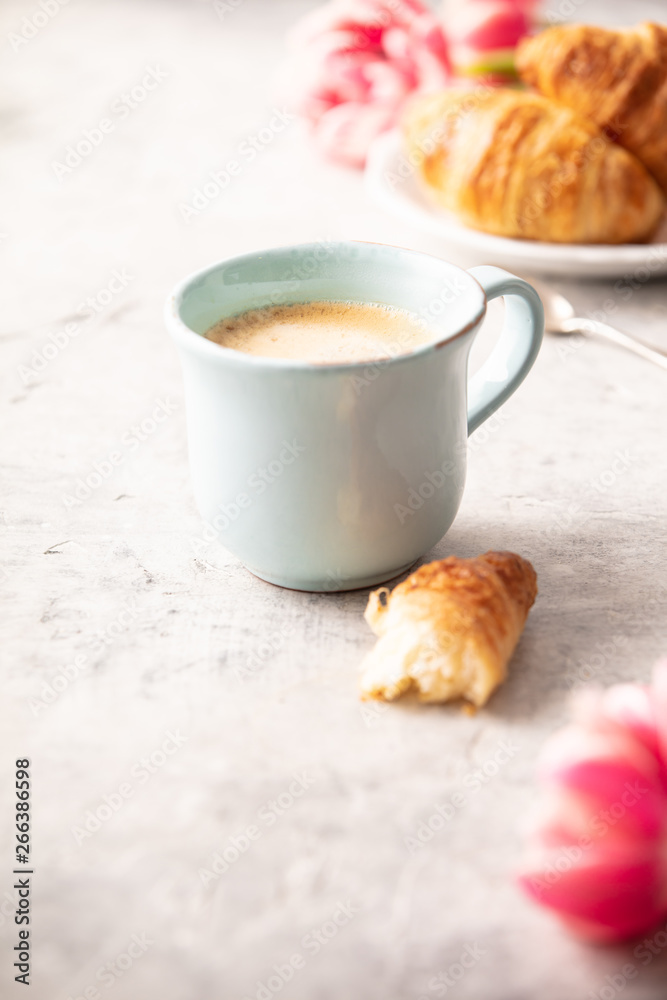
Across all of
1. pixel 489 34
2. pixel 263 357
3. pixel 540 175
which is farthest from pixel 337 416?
pixel 489 34

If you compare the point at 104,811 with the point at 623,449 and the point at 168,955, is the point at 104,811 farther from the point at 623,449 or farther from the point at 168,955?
the point at 623,449

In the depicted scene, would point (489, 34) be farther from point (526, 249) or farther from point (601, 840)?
point (601, 840)

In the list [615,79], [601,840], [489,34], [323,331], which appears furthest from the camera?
[489,34]

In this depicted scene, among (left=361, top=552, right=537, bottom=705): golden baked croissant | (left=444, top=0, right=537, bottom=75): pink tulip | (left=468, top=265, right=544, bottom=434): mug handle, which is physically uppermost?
(left=444, top=0, right=537, bottom=75): pink tulip

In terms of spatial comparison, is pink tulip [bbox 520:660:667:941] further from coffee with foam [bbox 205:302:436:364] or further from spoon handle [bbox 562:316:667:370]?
spoon handle [bbox 562:316:667:370]

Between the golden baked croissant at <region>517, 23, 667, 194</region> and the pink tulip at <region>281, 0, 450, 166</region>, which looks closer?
the golden baked croissant at <region>517, 23, 667, 194</region>

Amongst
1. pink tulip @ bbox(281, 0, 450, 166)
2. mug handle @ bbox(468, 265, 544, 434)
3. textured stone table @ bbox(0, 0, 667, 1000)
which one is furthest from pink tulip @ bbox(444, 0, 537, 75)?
mug handle @ bbox(468, 265, 544, 434)

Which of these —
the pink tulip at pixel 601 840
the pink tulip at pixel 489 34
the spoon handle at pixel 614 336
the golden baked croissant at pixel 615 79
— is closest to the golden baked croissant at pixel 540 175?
the golden baked croissant at pixel 615 79
